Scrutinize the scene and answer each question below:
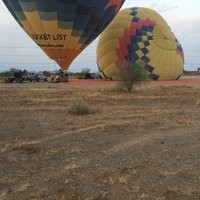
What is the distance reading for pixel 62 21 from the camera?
22422 millimetres

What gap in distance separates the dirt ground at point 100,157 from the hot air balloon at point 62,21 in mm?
9691

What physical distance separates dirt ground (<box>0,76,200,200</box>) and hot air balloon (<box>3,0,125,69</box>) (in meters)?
9.69

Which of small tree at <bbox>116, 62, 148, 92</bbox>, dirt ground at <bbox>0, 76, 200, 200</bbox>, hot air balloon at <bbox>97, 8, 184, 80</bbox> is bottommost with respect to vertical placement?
dirt ground at <bbox>0, 76, 200, 200</bbox>

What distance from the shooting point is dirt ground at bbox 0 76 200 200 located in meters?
5.86

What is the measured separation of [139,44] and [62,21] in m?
12.2

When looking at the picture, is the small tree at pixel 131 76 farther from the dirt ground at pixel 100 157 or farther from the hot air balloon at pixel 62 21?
the dirt ground at pixel 100 157

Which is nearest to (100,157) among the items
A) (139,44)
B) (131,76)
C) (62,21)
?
(62,21)

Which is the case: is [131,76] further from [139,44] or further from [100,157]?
[100,157]

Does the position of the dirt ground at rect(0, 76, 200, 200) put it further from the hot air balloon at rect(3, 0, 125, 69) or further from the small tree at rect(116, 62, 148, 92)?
the small tree at rect(116, 62, 148, 92)

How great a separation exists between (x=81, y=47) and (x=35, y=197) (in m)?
19.6

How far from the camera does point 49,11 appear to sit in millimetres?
22000

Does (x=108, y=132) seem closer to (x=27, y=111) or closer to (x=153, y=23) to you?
(x=27, y=111)

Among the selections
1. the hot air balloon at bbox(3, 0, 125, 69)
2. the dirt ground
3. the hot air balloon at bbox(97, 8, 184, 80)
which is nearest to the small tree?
the hot air balloon at bbox(3, 0, 125, 69)

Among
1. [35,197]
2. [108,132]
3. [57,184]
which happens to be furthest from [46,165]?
[108,132]
